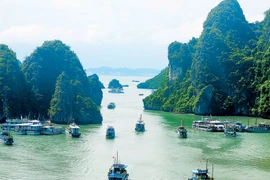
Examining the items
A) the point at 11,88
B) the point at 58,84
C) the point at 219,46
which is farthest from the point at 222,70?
the point at 11,88

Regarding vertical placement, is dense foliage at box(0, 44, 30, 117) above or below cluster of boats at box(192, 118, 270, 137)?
above

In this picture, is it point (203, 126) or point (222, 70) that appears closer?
point (203, 126)

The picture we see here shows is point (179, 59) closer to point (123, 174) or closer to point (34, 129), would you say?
point (34, 129)

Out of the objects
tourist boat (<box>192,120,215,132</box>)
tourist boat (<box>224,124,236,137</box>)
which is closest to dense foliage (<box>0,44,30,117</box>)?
tourist boat (<box>192,120,215,132</box>)

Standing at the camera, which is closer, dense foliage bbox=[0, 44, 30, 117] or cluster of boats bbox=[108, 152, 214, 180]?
cluster of boats bbox=[108, 152, 214, 180]

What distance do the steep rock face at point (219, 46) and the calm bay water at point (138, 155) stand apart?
36.2m

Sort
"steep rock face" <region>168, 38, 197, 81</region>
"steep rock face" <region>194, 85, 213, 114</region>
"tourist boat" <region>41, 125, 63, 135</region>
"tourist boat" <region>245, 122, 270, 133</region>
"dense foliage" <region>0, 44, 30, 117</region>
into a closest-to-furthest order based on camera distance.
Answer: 1. "tourist boat" <region>41, 125, 63, 135</region>
2. "tourist boat" <region>245, 122, 270, 133</region>
3. "dense foliage" <region>0, 44, 30, 117</region>
4. "steep rock face" <region>194, 85, 213, 114</region>
5. "steep rock face" <region>168, 38, 197, 81</region>

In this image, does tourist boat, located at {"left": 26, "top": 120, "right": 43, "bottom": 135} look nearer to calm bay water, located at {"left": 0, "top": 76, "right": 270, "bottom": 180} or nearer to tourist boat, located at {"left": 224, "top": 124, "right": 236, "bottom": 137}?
calm bay water, located at {"left": 0, "top": 76, "right": 270, "bottom": 180}

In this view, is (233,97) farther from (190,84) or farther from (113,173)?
(113,173)

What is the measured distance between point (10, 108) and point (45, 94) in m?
10.6

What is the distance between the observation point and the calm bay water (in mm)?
44062

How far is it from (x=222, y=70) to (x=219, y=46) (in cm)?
651

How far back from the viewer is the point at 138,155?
52.8 m

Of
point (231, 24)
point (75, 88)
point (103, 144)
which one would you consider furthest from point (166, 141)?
point (231, 24)
